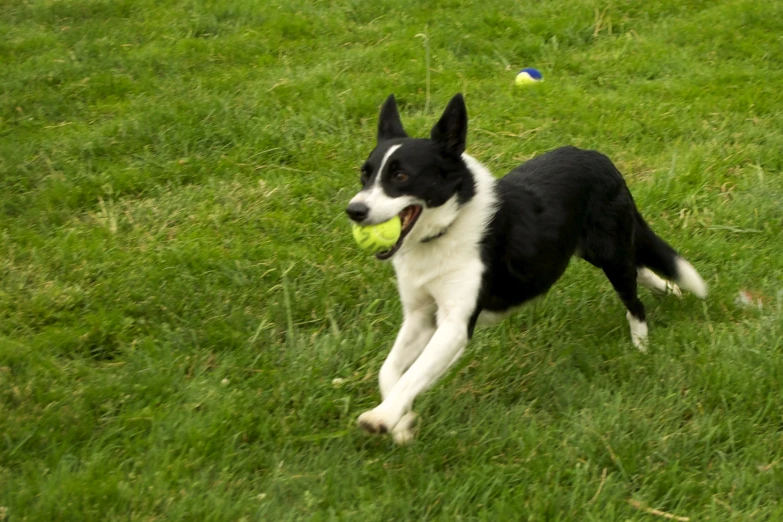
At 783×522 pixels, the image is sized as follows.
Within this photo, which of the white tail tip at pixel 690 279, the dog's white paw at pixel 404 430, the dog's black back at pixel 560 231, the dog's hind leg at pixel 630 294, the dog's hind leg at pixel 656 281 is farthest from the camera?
the dog's hind leg at pixel 656 281

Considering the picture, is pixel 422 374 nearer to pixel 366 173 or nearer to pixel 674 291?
pixel 366 173

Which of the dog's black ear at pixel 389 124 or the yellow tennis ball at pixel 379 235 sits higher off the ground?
the dog's black ear at pixel 389 124

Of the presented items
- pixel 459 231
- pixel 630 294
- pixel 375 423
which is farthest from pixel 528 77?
pixel 375 423

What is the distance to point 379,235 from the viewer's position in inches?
145

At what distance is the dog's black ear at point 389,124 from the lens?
168 inches

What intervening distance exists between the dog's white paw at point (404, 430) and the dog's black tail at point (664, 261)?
181 centimetres

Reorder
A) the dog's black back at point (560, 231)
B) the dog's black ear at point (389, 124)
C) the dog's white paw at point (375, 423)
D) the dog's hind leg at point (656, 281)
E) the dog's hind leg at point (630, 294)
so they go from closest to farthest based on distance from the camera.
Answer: the dog's white paw at point (375, 423), the dog's black back at point (560, 231), the dog's black ear at point (389, 124), the dog's hind leg at point (630, 294), the dog's hind leg at point (656, 281)

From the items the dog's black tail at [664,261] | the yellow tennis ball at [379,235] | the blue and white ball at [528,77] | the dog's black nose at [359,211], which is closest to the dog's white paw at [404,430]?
the yellow tennis ball at [379,235]

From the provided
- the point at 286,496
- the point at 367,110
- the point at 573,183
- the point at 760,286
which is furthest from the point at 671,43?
the point at 286,496

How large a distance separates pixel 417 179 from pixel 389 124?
0.55 m

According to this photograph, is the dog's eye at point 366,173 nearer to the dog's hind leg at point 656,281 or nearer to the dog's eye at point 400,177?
the dog's eye at point 400,177

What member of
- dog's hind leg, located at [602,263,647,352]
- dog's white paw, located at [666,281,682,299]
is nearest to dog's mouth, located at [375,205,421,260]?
dog's hind leg, located at [602,263,647,352]

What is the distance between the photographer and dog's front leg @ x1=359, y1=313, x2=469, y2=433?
3.43 m

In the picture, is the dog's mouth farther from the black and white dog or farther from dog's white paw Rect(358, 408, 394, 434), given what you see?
dog's white paw Rect(358, 408, 394, 434)
